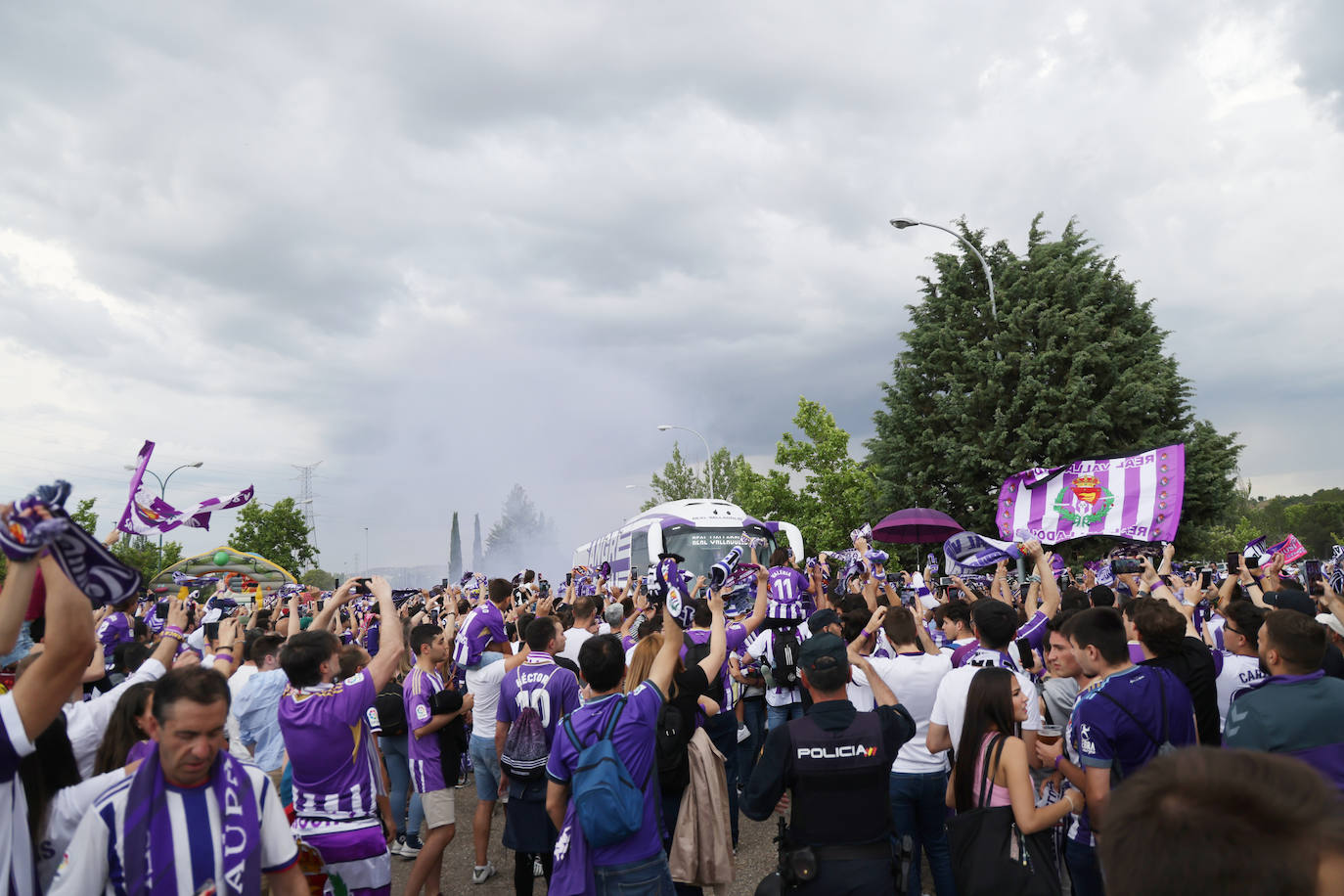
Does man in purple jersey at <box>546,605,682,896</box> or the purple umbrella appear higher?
the purple umbrella

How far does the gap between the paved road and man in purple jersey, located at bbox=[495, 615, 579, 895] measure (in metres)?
1.33

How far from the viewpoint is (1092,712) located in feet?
13.1

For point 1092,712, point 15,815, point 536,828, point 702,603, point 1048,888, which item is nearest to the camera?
point 15,815

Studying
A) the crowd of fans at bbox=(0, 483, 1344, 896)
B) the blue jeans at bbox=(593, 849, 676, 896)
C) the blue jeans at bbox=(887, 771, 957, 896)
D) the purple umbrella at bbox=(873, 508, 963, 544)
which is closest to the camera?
the crowd of fans at bbox=(0, 483, 1344, 896)

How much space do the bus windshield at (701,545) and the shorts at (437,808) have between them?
15844 millimetres

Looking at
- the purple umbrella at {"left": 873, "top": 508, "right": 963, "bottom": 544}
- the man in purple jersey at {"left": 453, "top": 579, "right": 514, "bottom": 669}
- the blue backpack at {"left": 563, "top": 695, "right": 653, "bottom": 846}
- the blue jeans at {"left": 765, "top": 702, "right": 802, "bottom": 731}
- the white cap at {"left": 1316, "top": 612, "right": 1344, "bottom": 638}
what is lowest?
the blue jeans at {"left": 765, "top": 702, "right": 802, "bottom": 731}

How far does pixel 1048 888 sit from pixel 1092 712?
83cm

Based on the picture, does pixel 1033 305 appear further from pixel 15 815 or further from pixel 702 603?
pixel 15 815

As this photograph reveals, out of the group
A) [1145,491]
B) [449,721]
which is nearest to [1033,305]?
[1145,491]

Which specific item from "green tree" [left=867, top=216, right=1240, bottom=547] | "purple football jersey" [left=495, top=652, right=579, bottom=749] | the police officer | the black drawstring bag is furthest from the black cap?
"green tree" [left=867, top=216, right=1240, bottom=547]

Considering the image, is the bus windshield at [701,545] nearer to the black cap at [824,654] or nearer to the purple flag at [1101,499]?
the purple flag at [1101,499]

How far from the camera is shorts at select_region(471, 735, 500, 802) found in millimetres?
6836

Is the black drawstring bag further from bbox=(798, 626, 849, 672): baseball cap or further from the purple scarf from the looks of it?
the purple scarf

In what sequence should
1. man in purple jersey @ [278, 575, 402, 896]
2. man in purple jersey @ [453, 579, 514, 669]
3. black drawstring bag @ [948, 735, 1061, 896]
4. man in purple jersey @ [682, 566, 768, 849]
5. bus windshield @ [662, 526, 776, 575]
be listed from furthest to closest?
bus windshield @ [662, 526, 776, 575], man in purple jersey @ [453, 579, 514, 669], man in purple jersey @ [682, 566, 768, 849], man in purple jersey @ [278, 575, 402, 896], black drawstring bag @ [948, 735, 1061, 896]
